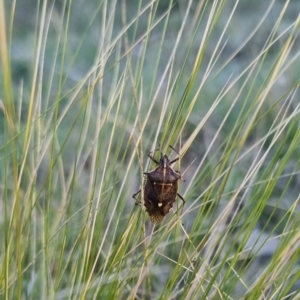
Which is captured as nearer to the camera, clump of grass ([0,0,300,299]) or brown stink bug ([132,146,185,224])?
clump of grass ([0,0,300,299])

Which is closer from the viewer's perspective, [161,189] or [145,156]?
[161,189]

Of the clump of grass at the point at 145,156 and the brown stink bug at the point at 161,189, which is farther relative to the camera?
the brown stink bug at the point at 161,189

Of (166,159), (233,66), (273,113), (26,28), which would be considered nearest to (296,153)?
(273,113)

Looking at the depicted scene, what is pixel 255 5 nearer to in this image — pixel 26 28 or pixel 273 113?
pixel 273 113
